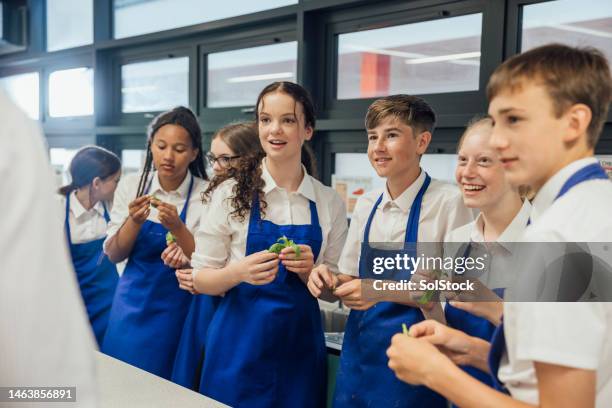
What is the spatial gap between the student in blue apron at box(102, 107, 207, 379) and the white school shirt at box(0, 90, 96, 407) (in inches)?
73.2

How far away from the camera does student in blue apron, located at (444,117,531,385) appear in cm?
157

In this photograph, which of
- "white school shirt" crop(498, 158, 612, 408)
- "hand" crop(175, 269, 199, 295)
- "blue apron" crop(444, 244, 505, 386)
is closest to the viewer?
"white school shirt" crop(498, 158, 612, 408)

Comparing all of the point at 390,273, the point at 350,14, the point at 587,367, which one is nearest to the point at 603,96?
the point at 587,367

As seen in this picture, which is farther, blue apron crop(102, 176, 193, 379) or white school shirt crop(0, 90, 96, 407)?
blue apron crop(102, 176, 193, 379)

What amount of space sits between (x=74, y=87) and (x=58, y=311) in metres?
4.82

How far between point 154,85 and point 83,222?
163cm

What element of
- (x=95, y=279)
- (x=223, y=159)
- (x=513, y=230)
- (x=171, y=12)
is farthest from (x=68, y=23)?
(x=513, y=230)

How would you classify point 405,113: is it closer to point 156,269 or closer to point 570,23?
point 570,23

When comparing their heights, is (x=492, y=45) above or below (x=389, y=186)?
above

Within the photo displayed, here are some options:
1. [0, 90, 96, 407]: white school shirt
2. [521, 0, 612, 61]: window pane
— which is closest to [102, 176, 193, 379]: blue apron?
[521, 0, 612, 61]: window pane

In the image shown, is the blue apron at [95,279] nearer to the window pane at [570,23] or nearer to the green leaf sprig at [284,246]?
the green leaf sprig at [284,246]

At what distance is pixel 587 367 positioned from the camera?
2.77 ft

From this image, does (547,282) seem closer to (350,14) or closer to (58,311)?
(58,311)

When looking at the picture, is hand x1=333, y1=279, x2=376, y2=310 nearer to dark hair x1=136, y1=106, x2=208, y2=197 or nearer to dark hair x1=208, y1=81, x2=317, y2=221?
dark hair x1=208, y1=81, x2=317, y2=221
